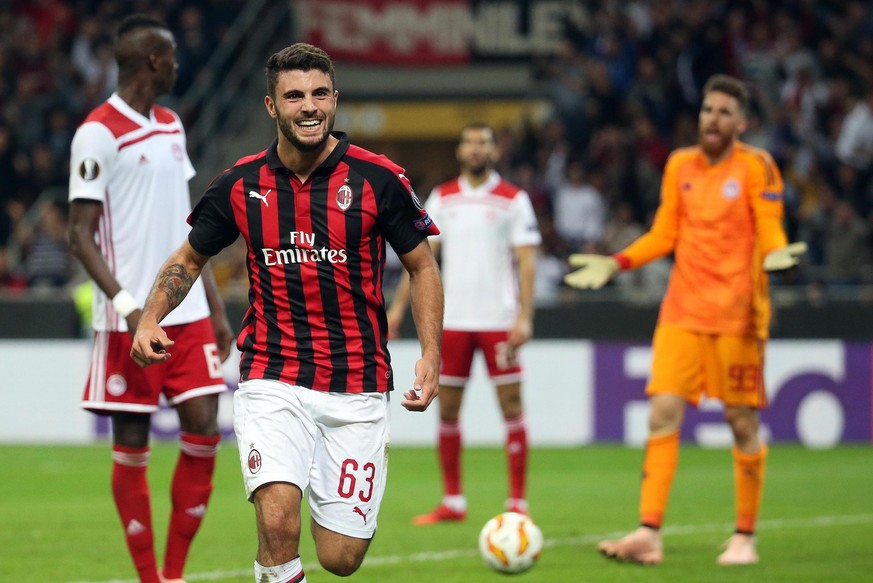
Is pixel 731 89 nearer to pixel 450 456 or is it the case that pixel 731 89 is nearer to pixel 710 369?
pixel 710 369

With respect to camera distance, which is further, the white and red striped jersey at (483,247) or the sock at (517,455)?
the white and red striped jersey at (483,247)

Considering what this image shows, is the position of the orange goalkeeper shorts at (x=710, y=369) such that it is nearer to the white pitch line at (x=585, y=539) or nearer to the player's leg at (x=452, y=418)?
the white pitch line at (x=585, y=539)

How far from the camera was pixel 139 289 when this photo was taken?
6.32m

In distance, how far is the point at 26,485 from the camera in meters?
11.0

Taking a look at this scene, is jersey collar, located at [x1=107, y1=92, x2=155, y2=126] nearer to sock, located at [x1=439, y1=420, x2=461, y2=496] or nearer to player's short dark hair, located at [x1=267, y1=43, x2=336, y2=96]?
player's short dark hair, located at [x1=267, y1=43, x2=336, y2=96]

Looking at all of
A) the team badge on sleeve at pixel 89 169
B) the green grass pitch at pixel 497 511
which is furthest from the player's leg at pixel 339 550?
the team badge on sleeve at pixel 89 169

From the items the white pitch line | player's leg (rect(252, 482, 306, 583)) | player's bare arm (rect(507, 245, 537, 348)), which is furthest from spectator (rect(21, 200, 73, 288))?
player's leg (rect(252, 482, 306, 583))

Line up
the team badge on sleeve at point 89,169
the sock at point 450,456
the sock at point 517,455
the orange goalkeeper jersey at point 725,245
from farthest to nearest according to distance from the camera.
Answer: the sock at point 450,456
the sock at point 517,455
the orange goalkeeper jersey at point 725,245
the team badge on sleeve at point 89,169

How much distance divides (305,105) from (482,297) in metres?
4.37

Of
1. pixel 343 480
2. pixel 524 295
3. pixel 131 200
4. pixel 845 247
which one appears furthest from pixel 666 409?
pixel 845 247

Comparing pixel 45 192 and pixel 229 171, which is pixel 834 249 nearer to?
pixel 45 192

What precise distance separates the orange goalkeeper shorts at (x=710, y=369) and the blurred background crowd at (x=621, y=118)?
22.3 feet

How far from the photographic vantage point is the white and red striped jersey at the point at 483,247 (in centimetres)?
922

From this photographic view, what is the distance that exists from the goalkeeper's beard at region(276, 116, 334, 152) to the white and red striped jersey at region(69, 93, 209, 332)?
145 centimetres
